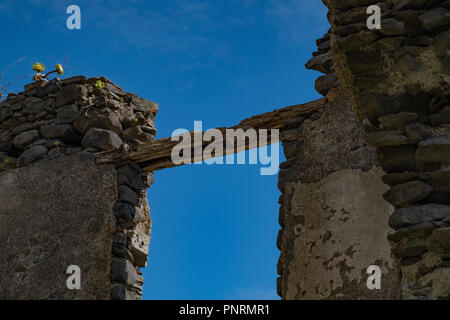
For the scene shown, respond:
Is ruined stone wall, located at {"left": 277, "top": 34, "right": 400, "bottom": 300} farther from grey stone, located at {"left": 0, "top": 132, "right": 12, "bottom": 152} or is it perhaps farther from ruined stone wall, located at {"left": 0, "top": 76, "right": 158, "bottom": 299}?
grey stone, located at {"left": 0, "top": 132, "right": 12, "bottom": 152}

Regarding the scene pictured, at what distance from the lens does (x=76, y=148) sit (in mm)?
6402

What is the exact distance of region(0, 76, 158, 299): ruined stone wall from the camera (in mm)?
5648

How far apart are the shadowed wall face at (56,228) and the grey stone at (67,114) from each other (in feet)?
1.63

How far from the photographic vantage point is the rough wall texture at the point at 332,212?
14.9 ft

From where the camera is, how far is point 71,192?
6086 mm

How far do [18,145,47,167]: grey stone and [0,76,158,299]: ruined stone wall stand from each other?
10mm

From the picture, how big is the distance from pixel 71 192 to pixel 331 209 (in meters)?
2.59

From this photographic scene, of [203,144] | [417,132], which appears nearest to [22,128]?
[203,144]
